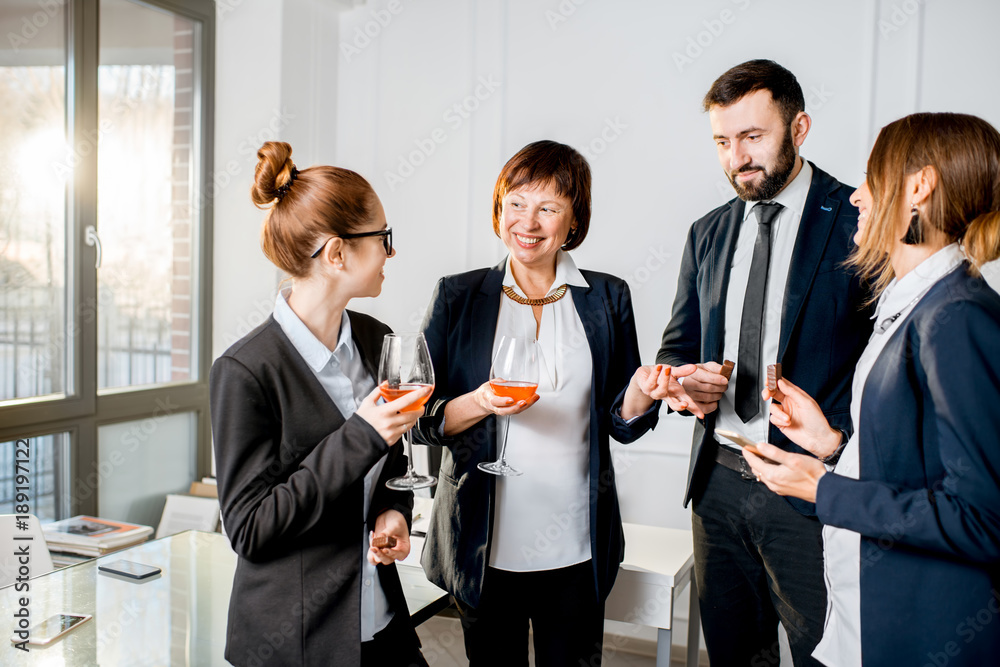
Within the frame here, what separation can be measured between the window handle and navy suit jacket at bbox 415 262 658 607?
2413 mm

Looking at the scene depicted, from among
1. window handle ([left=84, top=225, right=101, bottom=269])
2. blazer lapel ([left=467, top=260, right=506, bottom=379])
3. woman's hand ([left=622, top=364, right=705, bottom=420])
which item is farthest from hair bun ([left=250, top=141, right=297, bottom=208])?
window handle ([left=84, top=225, right=101, bottom=269])

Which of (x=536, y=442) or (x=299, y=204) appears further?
(x=536, y=442)

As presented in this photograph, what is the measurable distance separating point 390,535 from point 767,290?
109cm

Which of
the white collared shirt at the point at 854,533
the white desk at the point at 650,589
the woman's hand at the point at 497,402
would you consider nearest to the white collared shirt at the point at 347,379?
the woman's hand at the point at 497,402

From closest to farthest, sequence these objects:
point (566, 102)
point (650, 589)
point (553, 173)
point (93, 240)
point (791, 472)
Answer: point (791, 472)
point (553, 173)
point (650, 589)
point (93, 240)
point (566, 102)

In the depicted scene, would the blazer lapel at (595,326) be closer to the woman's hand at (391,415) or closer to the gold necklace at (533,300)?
the gold necklace at (533,300)

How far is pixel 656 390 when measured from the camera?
5.50 feet

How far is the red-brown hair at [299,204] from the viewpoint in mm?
1421

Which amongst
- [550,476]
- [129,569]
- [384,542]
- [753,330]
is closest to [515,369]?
[550,476]

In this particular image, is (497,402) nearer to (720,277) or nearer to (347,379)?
(347,379)

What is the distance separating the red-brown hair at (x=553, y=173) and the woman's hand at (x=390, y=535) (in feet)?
2.59

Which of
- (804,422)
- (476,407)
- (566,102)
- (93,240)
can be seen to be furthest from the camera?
(566,102)

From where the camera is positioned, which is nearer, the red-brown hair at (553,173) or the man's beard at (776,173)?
the red-brown hair at (553,173)

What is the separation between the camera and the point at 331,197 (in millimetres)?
1424
